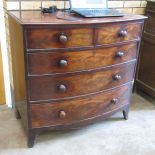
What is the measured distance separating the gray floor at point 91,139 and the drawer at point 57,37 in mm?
731

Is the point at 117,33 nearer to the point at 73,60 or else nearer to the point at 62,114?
the point at 73,60

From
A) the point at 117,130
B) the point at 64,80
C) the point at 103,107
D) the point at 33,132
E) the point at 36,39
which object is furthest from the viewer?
the point at 117,130

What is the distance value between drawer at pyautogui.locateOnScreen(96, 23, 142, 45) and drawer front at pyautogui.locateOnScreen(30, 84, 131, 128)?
1.26 feet

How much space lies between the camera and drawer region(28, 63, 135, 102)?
1.48m

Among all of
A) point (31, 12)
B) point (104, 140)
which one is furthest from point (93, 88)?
point (31, 12)

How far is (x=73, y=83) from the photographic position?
61.0 inches

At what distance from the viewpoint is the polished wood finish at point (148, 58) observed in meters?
2.11

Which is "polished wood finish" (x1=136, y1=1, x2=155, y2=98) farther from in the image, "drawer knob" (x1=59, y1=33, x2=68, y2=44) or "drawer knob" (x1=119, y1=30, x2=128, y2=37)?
"drawer knob" (x1=59, y1=33, x2=68, y2=44)

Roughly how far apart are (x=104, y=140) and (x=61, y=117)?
40cm

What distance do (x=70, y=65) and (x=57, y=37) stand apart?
203mm

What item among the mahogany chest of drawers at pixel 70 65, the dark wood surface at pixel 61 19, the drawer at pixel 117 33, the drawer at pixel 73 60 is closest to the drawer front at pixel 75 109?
the mahogany chest of drawers at pixel 70 65

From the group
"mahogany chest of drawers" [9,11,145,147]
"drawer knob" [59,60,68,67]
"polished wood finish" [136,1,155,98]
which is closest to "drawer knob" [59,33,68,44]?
"mahogany chest of drawers" [9,11,145,147]

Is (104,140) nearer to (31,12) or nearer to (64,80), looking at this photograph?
(64,80)

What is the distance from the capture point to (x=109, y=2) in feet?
6.44
